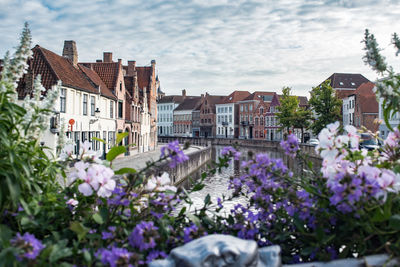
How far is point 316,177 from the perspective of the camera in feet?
7.79

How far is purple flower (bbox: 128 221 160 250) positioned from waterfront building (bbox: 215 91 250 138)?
288ft

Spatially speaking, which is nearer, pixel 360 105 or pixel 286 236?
pixel 286 236

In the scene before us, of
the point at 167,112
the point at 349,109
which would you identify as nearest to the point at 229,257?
the point at 349,109

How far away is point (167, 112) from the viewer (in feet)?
355

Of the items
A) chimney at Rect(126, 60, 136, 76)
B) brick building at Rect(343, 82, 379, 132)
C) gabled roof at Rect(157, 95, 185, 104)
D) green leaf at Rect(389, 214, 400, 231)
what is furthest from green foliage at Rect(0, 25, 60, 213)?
gabled roof at Rect(157, 95, 185, 104)

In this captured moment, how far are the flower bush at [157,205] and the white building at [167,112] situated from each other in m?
103

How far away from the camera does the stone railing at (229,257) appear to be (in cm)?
161

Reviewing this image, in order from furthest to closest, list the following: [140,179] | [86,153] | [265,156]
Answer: [86,153], [265,156], [140,179]

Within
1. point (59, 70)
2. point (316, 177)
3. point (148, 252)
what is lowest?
point (148, 252)

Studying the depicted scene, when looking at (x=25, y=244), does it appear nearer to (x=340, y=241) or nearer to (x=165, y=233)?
(x=165, y=233)

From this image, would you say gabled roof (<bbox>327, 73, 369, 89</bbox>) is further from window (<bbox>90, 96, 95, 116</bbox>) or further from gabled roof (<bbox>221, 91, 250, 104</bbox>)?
window (<bbox>90, 96, 95, 116</bbox>)

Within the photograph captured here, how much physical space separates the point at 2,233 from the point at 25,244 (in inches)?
11.8

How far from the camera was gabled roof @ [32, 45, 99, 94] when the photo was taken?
23.1 m

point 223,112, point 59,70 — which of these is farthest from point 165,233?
point 223,112
